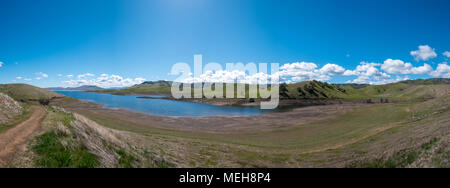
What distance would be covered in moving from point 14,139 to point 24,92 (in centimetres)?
12095

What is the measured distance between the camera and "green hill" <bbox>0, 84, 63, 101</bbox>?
3438 inches

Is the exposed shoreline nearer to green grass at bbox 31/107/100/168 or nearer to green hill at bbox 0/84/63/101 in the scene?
green grass at bbox 31/107/100/168

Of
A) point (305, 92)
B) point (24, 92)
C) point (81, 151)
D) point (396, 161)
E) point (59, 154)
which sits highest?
point (24, 92)

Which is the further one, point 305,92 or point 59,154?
point 305,92

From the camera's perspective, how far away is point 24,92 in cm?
9175

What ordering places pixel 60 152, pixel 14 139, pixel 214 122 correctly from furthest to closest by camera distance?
pixel 214 122
pixel 14 139
pixel 60 152

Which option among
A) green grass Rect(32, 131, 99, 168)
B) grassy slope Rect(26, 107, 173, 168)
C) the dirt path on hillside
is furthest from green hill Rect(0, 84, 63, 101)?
green grass Rect(32, 131, 99, 168)

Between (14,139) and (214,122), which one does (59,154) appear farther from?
(214,122)

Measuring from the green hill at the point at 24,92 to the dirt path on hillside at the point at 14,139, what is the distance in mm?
107092

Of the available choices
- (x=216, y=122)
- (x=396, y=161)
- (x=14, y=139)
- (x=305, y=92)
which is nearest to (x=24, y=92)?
(x=216, y=122)

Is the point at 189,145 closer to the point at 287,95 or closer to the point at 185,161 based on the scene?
the point at 185,161
